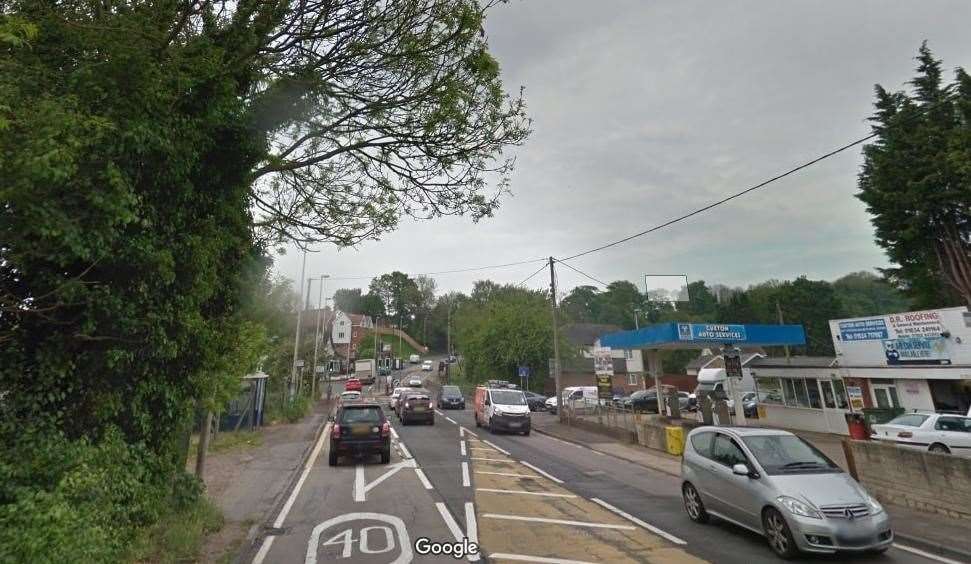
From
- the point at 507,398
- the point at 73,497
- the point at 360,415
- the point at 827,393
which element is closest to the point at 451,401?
the point at 507,398

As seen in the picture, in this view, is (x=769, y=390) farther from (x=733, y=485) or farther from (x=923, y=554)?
(x=733, y=485)

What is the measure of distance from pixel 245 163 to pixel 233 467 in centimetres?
920

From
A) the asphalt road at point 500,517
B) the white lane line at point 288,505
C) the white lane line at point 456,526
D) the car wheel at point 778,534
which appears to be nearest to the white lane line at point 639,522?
the asphalt road at point 500,517

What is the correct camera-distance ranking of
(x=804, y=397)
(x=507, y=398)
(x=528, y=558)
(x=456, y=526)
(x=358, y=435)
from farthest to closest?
(x=804, y=397) < (x=507, y=398) < (x=358, y=435) < (x=456, y=526) < (x=528, y=558)

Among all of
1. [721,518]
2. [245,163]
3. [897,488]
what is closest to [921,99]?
[897,488]

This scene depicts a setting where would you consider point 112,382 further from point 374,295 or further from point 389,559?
point 374,295

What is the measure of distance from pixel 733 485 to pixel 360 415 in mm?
9625

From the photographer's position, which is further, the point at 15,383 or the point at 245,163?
the point at 245,163

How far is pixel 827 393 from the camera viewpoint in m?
22.9

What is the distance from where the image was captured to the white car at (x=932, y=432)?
14017mm

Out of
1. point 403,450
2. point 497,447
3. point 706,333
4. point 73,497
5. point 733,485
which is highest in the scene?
point 706,333

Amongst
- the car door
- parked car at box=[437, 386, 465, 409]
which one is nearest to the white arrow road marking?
the car door

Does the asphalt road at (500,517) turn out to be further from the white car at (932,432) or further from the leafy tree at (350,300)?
the leafy tree at (350,300)

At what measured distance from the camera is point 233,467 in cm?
1295
